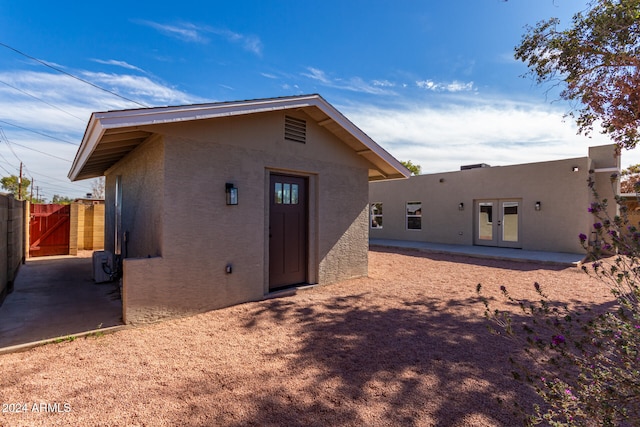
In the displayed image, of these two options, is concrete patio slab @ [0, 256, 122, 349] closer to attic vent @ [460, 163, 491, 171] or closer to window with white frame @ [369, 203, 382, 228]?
window with white frame @ [369, 203, 382, 228]

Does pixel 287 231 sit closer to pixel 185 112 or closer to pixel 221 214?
pixel 221 214

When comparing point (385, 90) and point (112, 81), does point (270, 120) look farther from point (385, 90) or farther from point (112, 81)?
point (112, 81)

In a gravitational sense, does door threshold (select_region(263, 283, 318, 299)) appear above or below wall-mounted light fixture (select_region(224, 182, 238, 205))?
below

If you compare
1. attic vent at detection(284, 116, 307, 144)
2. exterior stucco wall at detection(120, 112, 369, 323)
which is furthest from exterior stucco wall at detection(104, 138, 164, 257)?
attic vent at detection(284, 116, 307, 144)

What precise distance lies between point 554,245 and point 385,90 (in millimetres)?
9139

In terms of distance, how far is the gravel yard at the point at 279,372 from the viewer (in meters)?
2.54

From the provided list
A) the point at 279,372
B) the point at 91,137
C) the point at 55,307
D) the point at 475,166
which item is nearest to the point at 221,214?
the point at 91,137

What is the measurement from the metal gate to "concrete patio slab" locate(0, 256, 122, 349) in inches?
142

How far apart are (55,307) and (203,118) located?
4.28 metres

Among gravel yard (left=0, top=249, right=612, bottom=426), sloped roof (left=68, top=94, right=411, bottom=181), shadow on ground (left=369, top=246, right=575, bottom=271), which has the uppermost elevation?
sloped roof (left=68, top=94, right=411, bottom=181)

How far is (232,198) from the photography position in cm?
515

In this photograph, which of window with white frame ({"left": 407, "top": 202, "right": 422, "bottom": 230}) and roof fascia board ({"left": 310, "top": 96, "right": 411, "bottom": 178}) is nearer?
roof fascia board ({"left": 310, "top": 96, "right": 411, "bottom": 178})

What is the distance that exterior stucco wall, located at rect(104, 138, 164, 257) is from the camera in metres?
4.79

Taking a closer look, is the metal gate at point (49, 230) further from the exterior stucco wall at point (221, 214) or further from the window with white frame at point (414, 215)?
the window with white frame at point (414, 215)
